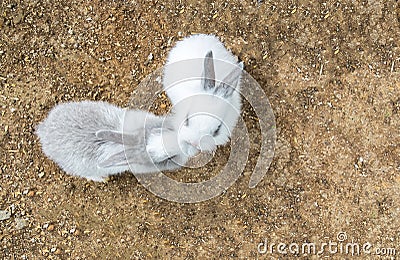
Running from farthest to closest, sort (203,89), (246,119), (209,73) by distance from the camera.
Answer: (246,119)
(203,89)
(209,73)

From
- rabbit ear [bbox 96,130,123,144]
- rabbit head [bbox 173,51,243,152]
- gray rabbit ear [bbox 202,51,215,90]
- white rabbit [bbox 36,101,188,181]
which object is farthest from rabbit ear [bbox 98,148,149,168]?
gray rabbit ear [bbox 202,51,215,90]

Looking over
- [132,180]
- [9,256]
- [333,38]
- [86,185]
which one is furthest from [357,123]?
[9,256]

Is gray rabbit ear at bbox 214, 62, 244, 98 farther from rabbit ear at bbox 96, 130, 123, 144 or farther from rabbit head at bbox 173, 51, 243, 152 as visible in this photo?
rabbit ear at bbox 96, 130, 123, 144

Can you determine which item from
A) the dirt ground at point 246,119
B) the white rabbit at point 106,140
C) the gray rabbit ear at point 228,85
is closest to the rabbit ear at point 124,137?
Answer: the white rabbit at point 106,140

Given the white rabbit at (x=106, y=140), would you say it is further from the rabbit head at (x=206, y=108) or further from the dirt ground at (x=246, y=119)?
the dirt ground at (x=246, y=119)

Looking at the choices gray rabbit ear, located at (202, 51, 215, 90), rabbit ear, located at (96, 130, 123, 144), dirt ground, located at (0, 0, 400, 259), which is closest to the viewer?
gray rabbit ear, located at (202, 51, 215, 90)

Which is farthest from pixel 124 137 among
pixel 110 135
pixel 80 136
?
pixel 80 136

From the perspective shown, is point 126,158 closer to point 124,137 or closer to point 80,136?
point 124,137

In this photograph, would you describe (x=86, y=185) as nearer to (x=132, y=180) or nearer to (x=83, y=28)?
(x=132, y=180)
